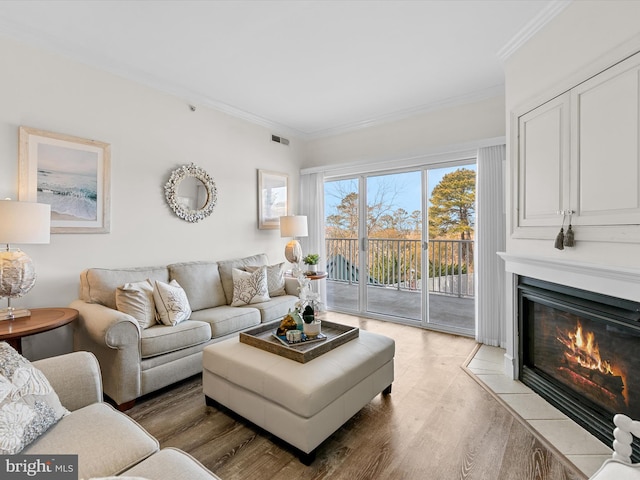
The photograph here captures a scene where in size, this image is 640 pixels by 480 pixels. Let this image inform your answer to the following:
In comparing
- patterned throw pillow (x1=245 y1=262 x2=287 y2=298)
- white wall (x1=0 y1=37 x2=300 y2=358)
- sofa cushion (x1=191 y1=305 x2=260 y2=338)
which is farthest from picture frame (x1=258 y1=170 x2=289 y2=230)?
sofa cushion (x1=191 y1=305 x2=260 y2=338)

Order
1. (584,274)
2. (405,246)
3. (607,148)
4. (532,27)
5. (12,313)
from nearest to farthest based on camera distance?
1. (607,148)
2. (584,274)
3. (12,313)
4. (532,27)
5. (405,246)

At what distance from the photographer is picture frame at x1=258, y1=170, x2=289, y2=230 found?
441 cm

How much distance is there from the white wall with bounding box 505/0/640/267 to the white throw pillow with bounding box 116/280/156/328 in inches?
120

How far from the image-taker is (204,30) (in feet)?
8.02

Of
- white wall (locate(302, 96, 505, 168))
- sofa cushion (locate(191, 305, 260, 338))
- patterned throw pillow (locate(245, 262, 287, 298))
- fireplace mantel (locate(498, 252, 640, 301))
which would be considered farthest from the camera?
patterned throw pillow (locate(245, 262, 287, 298))

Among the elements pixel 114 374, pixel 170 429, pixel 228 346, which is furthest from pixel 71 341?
pixel 228 346

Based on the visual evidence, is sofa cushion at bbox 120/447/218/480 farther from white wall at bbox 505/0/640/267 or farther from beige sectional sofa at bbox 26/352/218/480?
white wall at bbox 505/0/640/267

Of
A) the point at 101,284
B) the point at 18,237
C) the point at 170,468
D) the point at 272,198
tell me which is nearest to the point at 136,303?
the point at 101,284

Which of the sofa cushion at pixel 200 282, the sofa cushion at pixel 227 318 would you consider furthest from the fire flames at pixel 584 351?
the sofa cushion at pixel 200 282

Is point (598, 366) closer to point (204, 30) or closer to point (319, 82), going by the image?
point (319, 82)

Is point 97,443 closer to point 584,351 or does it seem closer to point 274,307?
point 274,307

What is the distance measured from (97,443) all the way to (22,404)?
0.31 m

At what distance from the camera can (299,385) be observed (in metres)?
1.67

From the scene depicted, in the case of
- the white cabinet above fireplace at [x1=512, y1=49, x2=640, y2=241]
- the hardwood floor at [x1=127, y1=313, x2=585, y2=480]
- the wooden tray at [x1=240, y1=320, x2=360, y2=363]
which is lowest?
the hardwood floor at [x1=127, y1=313, x2=585, y2=480]
